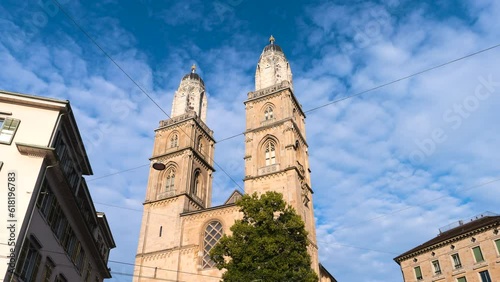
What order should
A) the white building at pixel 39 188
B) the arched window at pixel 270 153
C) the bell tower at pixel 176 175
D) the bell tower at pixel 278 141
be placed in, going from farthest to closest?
the arched window at pixel 270 153 → the bell tower at pixel 176 175 → the bell tower at pixel 278 141 → the white building at pixel 39 188

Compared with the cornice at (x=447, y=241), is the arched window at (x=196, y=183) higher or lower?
higher

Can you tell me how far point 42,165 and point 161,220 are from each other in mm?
25230

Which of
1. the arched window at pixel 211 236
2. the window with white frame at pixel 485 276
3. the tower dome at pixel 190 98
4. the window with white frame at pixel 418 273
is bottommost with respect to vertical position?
the window with white frame at pixel 485 276

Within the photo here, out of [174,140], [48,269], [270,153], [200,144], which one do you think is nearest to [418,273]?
[270,153]

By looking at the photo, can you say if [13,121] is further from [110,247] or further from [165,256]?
[165,256]

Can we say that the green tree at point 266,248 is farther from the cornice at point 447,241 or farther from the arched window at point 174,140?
the arched window at point 174,140

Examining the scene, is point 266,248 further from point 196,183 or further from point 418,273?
point 418,273

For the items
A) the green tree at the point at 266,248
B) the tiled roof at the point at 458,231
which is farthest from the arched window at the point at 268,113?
the tiled roof at the point at 458,231

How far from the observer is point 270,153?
39.7 metres

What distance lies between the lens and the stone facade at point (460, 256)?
119ft

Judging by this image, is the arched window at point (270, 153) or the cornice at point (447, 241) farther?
the arched window at point (270, 153)

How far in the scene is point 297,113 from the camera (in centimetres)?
4472

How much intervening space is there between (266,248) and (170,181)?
2443cm

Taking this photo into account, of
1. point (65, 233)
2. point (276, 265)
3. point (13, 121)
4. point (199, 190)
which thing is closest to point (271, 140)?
point (199, 190)
